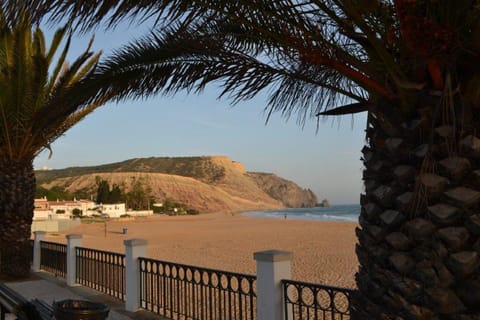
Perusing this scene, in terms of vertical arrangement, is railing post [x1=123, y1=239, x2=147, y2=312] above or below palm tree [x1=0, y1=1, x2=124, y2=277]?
below

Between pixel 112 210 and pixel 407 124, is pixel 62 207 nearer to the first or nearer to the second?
pixel 112 210

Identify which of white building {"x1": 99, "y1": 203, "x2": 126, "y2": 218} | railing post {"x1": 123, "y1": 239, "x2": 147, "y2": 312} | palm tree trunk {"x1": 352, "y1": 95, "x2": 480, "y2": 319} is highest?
palm tree trunk {"x1": 352, "y1": 95, "x2": 480, "y2": 319}

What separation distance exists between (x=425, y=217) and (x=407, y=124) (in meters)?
0.57

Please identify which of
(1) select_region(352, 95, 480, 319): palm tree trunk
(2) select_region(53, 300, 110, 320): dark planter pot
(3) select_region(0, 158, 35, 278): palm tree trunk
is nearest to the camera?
(1) select_region(352, 95, 480, 319): palm tree trunk

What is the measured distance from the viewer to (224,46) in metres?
4.09

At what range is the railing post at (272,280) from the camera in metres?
4.91

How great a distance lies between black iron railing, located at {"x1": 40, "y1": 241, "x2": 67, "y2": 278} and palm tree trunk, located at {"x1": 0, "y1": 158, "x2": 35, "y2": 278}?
0.63 m

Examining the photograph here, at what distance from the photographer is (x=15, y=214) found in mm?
10641

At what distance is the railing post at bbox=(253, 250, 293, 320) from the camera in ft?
16.1

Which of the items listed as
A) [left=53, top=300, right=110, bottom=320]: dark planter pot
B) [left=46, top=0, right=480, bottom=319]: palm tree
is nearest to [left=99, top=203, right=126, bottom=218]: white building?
[left=53, top=300, right=110, bottom=320]: dark planter pot

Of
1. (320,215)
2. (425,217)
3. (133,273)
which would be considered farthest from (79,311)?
(320,215)

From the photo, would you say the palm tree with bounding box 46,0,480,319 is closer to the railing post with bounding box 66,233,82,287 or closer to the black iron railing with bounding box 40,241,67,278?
the railing post with bounding box 66,233,82,287

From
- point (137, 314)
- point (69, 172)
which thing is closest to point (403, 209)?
point (137, 314)

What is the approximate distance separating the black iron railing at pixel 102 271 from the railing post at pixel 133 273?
0.52m
